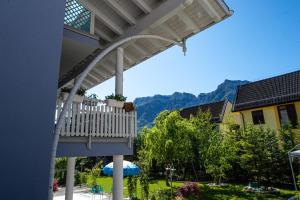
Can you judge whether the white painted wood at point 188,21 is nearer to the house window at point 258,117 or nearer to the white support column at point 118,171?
the white support column at point 118,171

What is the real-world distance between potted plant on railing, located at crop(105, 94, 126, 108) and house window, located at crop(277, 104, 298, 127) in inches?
748

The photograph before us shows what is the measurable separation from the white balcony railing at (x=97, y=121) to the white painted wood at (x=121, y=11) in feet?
11.8

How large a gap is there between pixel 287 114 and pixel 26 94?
23.3 meters

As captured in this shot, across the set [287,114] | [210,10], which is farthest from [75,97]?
[287,114]

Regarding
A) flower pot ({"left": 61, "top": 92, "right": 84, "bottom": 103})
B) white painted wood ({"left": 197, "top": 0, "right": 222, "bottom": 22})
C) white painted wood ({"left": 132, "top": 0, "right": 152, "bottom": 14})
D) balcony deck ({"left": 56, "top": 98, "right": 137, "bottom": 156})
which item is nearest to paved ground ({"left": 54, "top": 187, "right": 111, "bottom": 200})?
balcony deck ({"left": 56, "top": 98, "right": 137, "bottom": 156})

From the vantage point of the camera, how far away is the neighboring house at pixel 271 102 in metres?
21.3

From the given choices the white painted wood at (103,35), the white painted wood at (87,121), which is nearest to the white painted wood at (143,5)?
the white painted wood at (103,35)

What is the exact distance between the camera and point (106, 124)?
22.4 ft

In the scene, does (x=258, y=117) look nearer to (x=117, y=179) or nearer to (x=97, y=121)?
(x=117, y=179)

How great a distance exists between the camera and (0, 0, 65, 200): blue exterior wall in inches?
150

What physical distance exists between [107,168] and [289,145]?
14.3 meters

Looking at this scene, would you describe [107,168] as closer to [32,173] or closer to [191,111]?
[32,173]

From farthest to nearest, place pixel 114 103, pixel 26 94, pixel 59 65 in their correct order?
pixel 114 103, pixel 59 65, pixel 26 94

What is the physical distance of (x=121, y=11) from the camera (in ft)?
27.6
